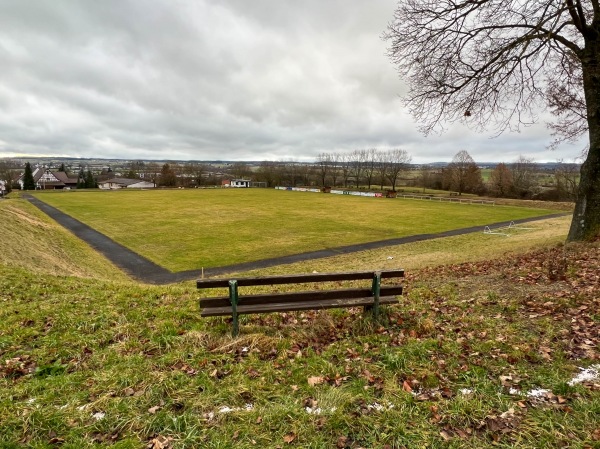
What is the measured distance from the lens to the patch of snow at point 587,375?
406cm

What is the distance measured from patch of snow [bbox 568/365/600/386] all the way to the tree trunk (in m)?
9.80

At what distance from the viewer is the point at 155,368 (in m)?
4.62

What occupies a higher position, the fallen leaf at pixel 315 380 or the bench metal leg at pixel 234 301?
the bench metal leg at pixel 234 301

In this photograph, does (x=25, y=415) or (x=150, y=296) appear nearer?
(x=25, y=415)

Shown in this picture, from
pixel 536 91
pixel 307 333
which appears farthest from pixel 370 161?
pixel 307 333

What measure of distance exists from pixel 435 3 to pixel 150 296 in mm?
11781

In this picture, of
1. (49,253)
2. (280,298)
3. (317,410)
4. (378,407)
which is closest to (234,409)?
(317,410)

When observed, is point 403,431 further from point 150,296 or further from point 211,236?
point 211,236

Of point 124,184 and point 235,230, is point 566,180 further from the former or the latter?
point 124,184

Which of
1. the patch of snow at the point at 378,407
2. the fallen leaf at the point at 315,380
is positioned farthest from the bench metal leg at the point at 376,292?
the patch of snow at the point at 378,407

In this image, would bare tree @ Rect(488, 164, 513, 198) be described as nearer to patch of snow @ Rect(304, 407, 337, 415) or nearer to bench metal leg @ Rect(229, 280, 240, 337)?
bench metal leg @ Rect(229, 280, 240, 337)

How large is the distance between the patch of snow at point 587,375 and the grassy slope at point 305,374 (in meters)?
0.09

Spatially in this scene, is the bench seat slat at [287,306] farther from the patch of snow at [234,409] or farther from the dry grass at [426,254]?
the dry grass at [426,254]

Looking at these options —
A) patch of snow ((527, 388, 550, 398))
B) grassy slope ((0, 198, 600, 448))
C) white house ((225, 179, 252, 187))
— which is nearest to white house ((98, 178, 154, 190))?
white house ((225, 179, 252, 187))
